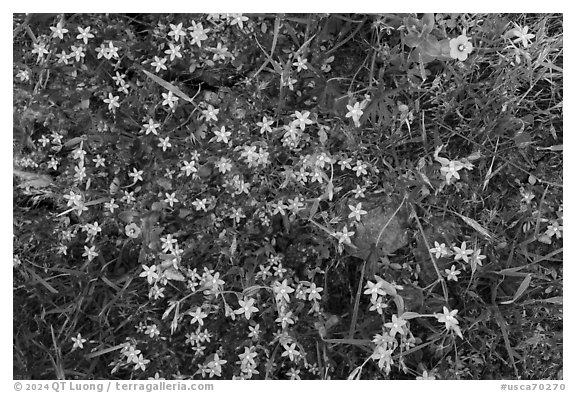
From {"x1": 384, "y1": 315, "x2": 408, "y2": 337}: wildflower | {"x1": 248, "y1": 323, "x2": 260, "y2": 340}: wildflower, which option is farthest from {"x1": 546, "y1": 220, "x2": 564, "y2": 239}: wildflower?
{"x1": 248, "y1": 323, "x2": 260, "y2": 340}: wildflower

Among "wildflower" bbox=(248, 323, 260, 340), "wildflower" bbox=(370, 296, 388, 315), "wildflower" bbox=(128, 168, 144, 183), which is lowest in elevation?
"wildflower" bbox=(248, 323, 260, 340)

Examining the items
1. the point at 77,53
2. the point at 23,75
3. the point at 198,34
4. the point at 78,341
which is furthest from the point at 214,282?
the point at 23,75

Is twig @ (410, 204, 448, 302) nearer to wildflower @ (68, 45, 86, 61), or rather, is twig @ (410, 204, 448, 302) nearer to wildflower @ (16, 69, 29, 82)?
wildflower @ (68, 45, 86, 61)

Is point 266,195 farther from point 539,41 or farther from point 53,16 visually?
point 539,41

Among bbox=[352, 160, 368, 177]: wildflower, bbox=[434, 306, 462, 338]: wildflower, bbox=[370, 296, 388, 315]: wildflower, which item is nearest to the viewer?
bbox=[434, 306, 462, 338]: wildflower

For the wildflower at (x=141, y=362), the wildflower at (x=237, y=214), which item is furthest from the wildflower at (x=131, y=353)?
the wildflower at (x=237, y=214)

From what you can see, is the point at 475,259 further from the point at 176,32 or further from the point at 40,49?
the point at 40,49

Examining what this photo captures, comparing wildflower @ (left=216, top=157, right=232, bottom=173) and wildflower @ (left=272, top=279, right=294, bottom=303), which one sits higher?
wildflower @ (left=216, top=157, right=232, bottom=173)

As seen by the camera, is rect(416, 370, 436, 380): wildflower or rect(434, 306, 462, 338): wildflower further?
rect(416, 370, 436, 380): wildflower

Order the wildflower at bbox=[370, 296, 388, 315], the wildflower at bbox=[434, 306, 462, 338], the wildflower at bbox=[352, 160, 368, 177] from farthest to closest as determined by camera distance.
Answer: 1. the wildflower at bbox=[352, 160, 368, 177]
2. the wildflower at bbox=[370, 296, 388, 315]
3. the wildflower at bbox=[434, 306, 462, 338]

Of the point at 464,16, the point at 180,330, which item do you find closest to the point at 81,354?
the point at 180,330
